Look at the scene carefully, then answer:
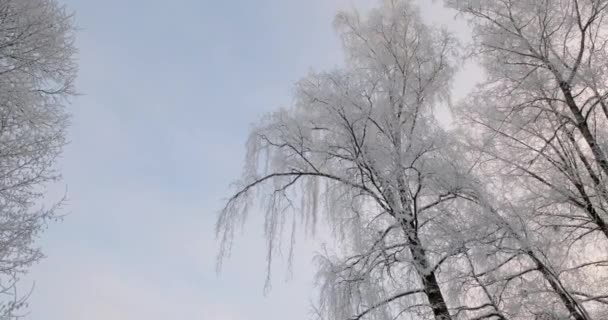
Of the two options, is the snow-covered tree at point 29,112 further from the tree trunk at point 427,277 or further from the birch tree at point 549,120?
→ the birch tree at point 549,120

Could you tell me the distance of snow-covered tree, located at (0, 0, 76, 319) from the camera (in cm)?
475

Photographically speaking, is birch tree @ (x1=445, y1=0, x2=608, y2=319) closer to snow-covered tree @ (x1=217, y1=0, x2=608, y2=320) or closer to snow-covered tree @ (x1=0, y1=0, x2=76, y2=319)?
snow-covered tree @ (x1=217, y1=0, x2=608, y2=320)

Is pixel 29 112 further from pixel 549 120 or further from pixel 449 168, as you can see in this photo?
pixel 549 120

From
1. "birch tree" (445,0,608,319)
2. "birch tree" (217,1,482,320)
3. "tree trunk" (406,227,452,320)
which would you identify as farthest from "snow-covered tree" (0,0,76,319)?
"birch tree" (445,0,608,319)

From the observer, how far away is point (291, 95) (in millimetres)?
5754

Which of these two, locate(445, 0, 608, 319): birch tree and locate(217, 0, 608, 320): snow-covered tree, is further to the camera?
locate(445, 0, 608, 319): birch tree

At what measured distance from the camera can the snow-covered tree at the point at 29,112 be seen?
475 centimetres

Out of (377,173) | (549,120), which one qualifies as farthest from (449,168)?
(549,120)

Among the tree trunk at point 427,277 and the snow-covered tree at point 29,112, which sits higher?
the snow-covered tree at point 29,112

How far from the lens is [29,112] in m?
5.66

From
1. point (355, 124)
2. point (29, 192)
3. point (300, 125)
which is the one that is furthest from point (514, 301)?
point (29, 192)

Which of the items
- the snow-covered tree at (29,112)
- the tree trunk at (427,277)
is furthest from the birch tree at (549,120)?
the snow-covered tree at (29,112)

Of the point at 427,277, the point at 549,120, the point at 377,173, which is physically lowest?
the point at 427,277

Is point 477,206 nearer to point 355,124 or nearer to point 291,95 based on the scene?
point 355,124
